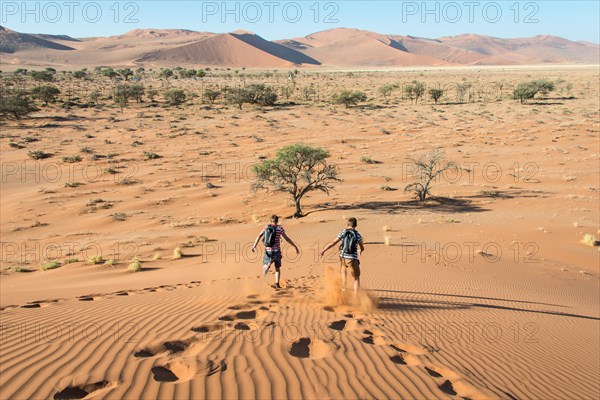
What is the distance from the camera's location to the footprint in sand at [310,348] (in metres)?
5.40

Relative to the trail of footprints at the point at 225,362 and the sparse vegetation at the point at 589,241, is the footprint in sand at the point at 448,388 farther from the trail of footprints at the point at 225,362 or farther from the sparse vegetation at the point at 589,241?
the sparse vegetation at the point at 589,241

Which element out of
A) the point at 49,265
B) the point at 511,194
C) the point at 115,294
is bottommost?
the point at 49,265

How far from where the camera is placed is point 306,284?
9.45m

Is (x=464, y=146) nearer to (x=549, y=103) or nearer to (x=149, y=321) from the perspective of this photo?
(x=549, y=103)

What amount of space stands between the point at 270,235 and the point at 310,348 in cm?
342

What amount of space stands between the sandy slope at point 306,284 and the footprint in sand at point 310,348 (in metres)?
0.03

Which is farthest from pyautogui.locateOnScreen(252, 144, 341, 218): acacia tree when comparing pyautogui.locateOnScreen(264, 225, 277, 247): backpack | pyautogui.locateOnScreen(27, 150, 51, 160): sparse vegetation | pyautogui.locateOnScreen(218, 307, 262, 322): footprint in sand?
pyautogui.locateOnScreen(27, 150, 51, 160): sparse vegetation

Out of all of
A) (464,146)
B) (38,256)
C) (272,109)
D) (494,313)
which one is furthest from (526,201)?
(272,109)

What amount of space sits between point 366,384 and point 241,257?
904 cm

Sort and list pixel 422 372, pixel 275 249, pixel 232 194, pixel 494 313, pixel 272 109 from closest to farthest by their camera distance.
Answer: pixel 422 372, pixel 494 313, pixel 275 249, pixel 232 194, pixel 272 109

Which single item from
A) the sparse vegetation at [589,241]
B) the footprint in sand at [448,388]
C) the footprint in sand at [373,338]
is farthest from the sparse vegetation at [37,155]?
the sparse vegetation at [589,241]

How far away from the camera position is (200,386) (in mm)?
4387

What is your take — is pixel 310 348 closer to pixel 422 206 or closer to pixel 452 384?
pixel 452 384

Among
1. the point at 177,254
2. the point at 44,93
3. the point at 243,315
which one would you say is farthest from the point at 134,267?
the point at 44,93
